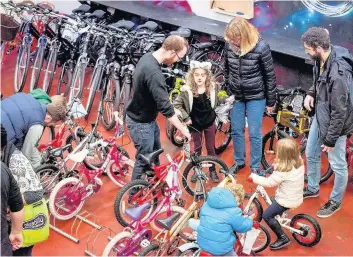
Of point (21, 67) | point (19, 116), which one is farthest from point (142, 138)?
point (21, 67)

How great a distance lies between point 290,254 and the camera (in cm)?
538

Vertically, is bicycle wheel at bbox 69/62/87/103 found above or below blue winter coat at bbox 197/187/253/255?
below

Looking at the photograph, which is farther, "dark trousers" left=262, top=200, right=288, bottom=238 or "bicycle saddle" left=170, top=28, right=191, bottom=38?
"bicycle saddle" left=170, top=28, right=191, bottom=38

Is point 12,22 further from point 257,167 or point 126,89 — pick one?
point 257,167

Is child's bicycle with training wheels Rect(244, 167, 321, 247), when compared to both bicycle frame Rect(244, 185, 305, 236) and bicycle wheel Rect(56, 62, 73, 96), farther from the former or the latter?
bicycle wheel Rect(56, 62, 73, 96)

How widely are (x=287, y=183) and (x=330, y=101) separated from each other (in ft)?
2.86

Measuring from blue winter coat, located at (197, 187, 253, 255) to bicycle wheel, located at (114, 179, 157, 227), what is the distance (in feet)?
3.38

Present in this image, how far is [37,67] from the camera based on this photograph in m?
8.18

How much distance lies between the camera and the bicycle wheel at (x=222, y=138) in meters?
A: 6.99

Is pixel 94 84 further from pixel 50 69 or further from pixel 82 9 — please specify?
pixel 82 9

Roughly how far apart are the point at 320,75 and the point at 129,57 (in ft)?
9.52

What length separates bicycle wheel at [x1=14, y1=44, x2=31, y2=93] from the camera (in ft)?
26.6

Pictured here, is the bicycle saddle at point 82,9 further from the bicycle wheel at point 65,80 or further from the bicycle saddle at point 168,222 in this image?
the bicycle saddle at point 168,222

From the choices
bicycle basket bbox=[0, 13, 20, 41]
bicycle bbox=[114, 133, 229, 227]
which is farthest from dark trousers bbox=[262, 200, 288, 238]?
bicycle basket bbox=[0, 13, 20, 41]
